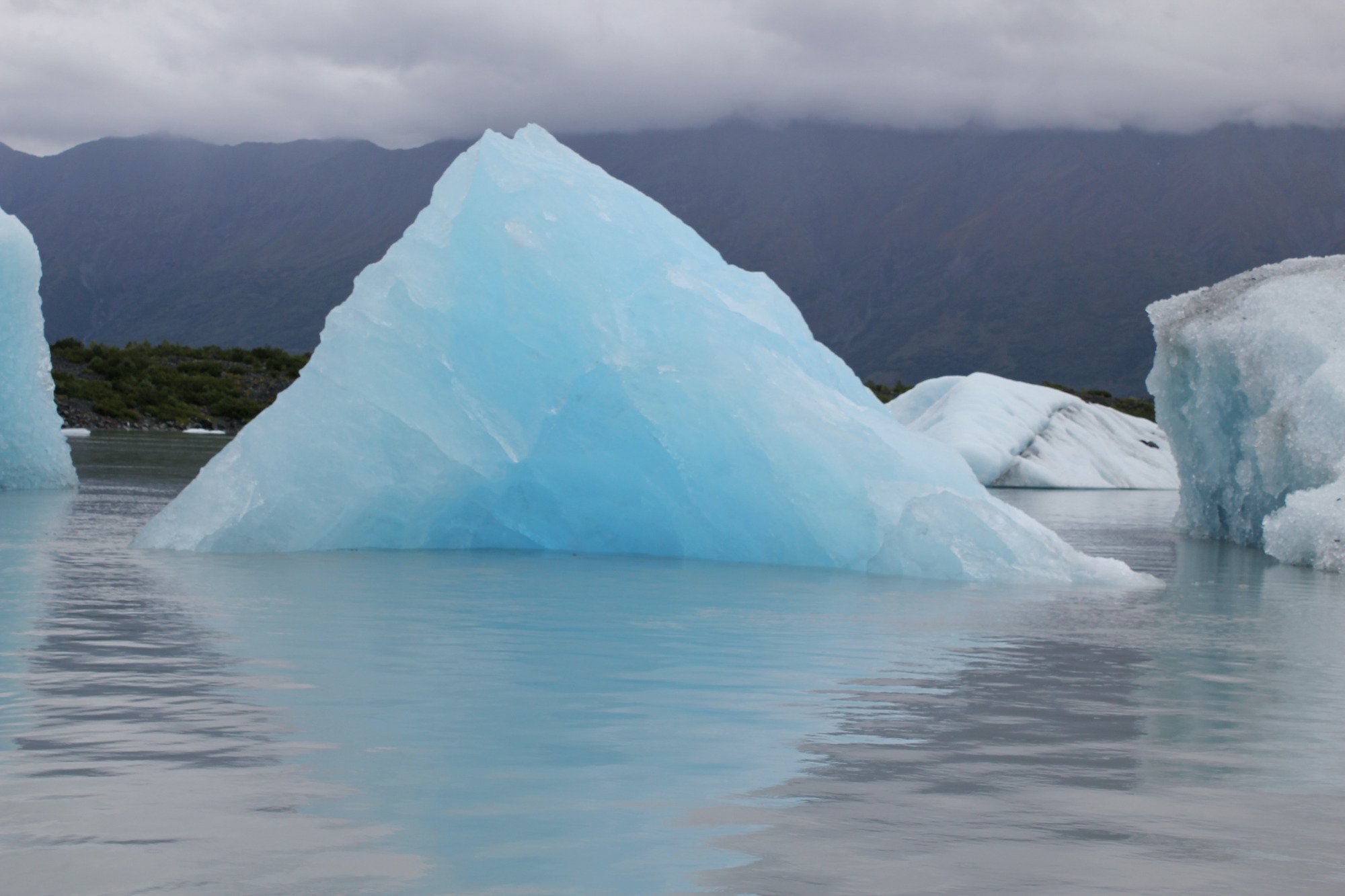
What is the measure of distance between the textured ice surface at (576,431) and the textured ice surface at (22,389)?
665 cm

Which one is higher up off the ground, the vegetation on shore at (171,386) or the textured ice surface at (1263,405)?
the vegetation on shore at (171,386)

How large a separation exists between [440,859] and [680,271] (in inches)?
279

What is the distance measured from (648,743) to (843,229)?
157 metres

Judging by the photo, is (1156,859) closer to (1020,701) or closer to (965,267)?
(1020,701)

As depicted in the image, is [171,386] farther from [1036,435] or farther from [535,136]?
[535,136]

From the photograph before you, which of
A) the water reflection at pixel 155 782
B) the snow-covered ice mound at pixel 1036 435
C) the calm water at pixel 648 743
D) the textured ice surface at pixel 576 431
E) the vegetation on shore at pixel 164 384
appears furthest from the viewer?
the vegetation on shore at pixel 164 384

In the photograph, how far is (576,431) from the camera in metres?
9.31

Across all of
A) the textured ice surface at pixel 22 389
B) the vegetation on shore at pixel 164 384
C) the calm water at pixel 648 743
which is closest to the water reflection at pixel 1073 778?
the calm water at pixel 648 743

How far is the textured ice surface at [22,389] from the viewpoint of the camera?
1488cm

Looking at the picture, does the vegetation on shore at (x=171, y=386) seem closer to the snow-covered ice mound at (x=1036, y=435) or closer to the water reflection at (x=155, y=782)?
the snow-covered ice mound at (x=1036, y=435)

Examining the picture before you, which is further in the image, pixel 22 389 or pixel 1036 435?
pixel 1036 435

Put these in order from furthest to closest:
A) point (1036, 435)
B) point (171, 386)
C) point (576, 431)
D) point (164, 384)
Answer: point (164, 384) < point (171, 386) < point (1036, 435) < point (576, 431)

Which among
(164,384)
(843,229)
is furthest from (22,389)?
(843,229)

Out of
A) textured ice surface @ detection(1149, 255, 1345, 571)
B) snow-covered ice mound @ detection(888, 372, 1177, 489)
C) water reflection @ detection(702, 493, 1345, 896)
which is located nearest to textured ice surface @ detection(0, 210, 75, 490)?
textured ice surface @ detection(1149, 255, 1345, 571)
